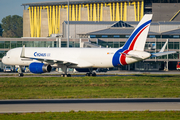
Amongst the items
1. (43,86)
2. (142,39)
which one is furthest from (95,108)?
(142,39)

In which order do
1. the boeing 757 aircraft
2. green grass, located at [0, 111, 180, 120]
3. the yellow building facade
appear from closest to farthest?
1. green grass, located at [0, 111, 180, 120]
2. the boeing 757 aircraft
3. the yellow building facade

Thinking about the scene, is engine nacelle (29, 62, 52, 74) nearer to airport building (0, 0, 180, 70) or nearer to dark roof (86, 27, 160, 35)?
airport building (0, 0, 180, 70)

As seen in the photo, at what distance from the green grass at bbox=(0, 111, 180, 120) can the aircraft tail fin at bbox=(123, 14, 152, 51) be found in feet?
85.2

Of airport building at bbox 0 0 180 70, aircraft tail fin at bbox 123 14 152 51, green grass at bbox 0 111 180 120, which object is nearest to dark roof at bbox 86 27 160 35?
airport building at bbox 0 0 180 70

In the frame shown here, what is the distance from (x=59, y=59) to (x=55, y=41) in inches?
1772

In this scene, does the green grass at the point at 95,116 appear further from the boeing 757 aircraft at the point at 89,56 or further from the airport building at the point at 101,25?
the airport building at the point at 101,25

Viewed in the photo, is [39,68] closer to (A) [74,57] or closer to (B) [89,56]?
(A) [74,57]

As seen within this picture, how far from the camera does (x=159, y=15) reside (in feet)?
440

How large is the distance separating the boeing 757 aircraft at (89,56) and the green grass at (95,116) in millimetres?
25788

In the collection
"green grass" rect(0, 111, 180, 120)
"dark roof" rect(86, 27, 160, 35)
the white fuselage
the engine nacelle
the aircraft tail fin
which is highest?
"dark roof" rect(86, 27, 160, 35)

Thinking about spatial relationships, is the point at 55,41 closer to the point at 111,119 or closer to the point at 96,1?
the point at 96,1

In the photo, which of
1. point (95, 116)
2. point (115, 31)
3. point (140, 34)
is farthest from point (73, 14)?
point (95, 116)

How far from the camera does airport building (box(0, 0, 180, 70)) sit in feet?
305

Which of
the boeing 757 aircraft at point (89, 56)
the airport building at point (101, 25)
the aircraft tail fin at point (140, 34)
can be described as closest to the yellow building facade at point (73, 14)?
the airport building at point (101, 25)
